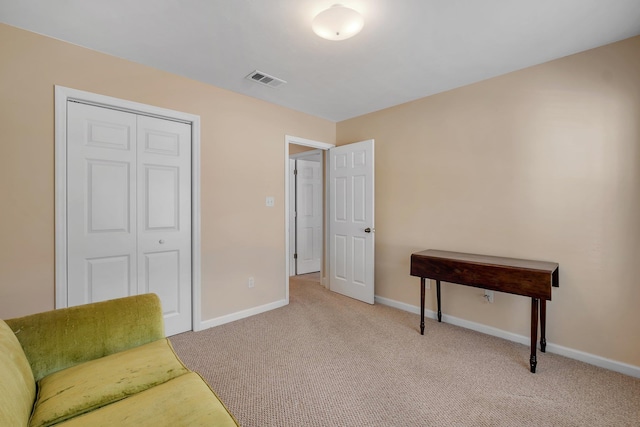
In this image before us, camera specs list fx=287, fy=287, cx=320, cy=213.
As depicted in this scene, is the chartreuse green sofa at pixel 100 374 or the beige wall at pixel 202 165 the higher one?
the beige wall at pixel 202 165

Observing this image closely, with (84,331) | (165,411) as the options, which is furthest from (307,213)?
(165,411)

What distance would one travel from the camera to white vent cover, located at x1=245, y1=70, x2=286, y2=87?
2.53 m

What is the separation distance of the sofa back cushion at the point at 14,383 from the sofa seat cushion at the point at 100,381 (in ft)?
0.16

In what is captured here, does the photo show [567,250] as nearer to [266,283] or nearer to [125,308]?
[266,283]

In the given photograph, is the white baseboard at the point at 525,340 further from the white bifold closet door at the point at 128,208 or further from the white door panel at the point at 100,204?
the white door panel at the point at 100,204

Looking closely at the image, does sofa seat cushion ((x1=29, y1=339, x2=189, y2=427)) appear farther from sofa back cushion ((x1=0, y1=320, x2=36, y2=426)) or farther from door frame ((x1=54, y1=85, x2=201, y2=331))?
door frame ((x1=54, y1=85, x2=201, y2=331))

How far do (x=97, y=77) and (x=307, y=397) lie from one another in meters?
2.75

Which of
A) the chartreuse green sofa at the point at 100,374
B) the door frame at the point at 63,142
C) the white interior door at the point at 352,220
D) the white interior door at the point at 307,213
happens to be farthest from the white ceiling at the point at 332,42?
the white interior door at the point at 307,213

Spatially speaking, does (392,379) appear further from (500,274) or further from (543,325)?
(543,325)

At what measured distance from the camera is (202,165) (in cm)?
275

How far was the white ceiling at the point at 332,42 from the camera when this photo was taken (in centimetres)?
169

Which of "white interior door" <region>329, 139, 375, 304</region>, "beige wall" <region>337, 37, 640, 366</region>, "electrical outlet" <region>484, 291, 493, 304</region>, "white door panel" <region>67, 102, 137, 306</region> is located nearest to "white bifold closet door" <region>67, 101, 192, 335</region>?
"white door panel" <region>67, 102, 137, 306</region>

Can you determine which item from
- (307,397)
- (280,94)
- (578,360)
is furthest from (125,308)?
(578,360)

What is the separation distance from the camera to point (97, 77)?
2201mm
